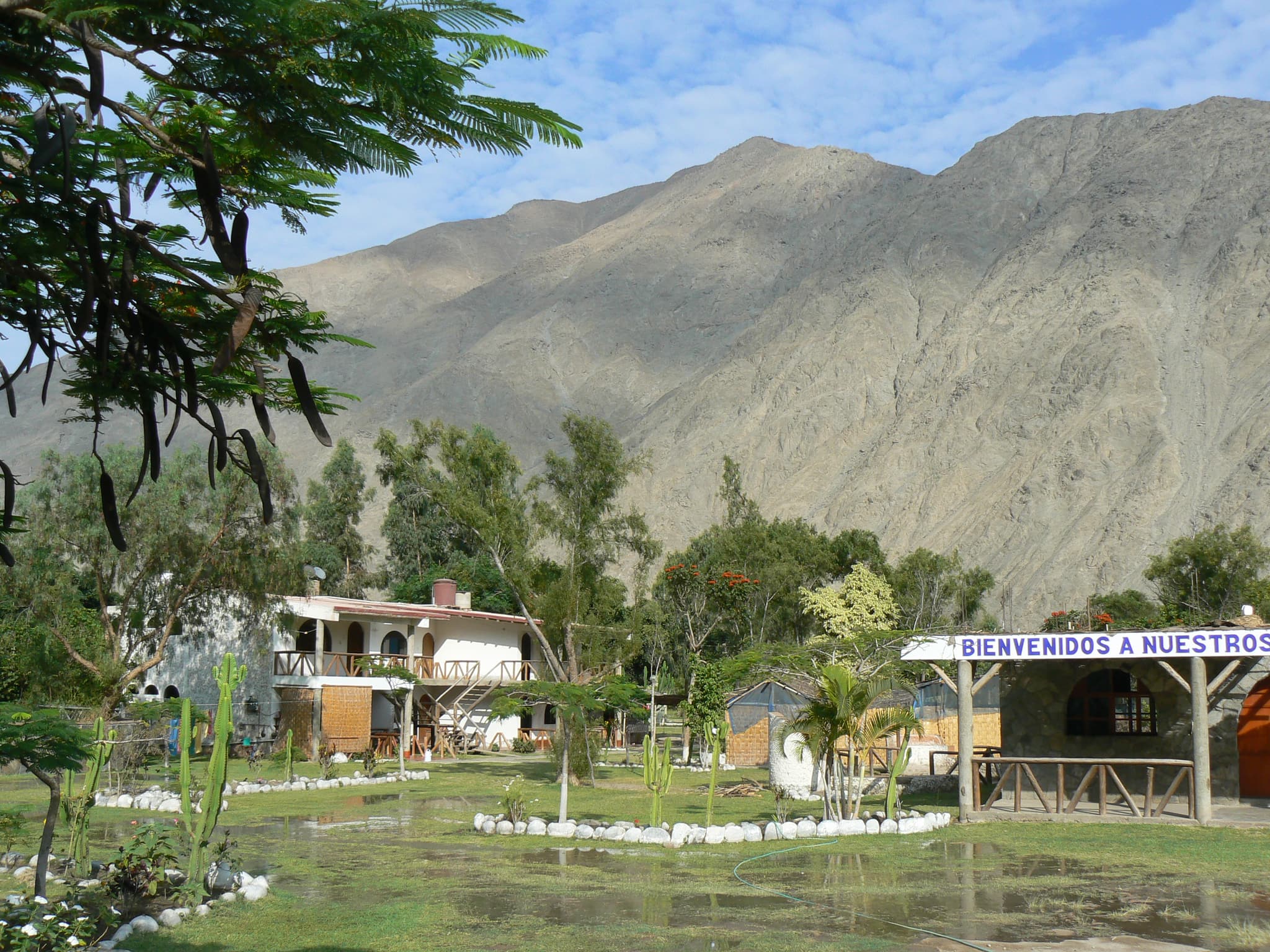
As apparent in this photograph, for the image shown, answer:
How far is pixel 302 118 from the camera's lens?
397 cm

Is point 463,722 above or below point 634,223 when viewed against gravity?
below

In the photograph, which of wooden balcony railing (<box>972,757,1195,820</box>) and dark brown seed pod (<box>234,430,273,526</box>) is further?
wooden balcony railing (<box>972,757,1195,820</box>)

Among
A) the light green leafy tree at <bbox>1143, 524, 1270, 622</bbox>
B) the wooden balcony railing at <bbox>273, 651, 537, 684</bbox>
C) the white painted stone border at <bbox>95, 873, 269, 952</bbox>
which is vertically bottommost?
the white painted stone border at <bbox>95, 873, 269, 952</bbox>

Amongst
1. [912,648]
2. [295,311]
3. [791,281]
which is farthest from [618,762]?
[791,281]

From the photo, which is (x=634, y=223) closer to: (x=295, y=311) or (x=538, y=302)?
(x=538, y=302)

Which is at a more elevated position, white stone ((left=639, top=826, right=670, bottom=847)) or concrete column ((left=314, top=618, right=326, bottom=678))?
concrete column ((left=314, top=618, right=326, bottom=678))

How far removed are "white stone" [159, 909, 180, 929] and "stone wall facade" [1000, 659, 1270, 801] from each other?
48.4 feet

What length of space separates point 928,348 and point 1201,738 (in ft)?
251

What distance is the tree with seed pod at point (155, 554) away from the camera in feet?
100.0

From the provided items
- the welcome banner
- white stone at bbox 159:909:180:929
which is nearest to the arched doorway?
the welcome banner

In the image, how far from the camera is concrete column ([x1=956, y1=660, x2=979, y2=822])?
17.7 meters

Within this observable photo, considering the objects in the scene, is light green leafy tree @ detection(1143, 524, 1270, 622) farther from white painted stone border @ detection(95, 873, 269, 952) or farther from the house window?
white painted stone border @ detection(95, 873, 269, 952)

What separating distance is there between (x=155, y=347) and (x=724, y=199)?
137 metres

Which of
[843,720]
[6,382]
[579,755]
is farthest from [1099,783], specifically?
[6,382]
